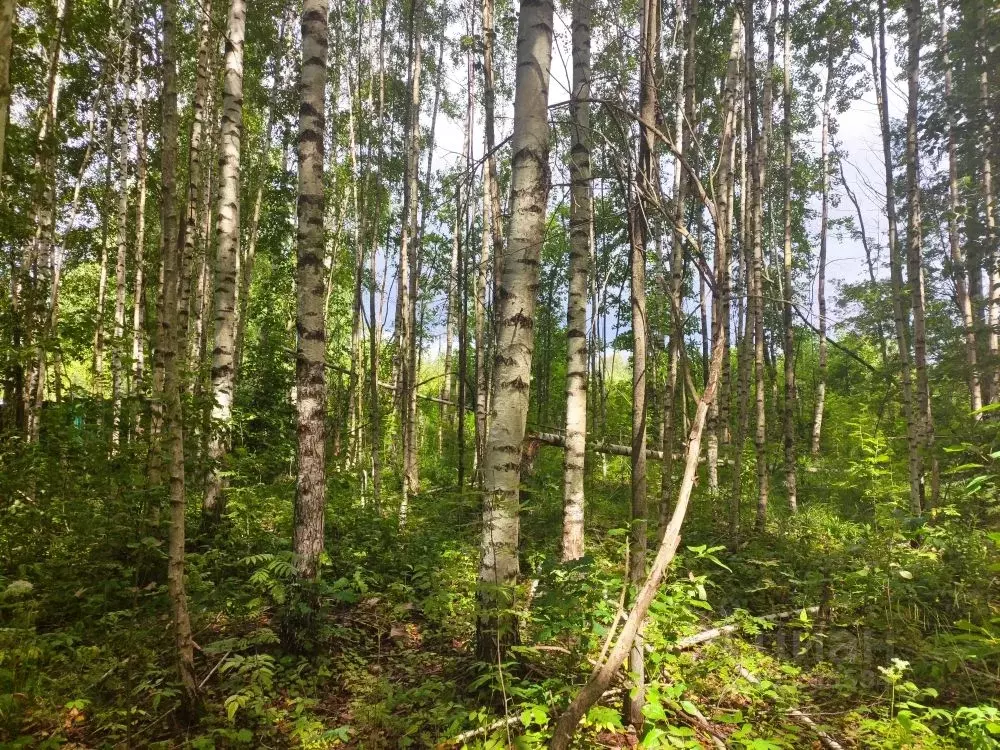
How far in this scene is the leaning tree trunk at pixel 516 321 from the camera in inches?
136

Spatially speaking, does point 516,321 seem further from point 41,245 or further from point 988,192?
point 988,192

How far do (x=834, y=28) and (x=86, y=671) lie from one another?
17433mm

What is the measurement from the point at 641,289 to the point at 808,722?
336 cm

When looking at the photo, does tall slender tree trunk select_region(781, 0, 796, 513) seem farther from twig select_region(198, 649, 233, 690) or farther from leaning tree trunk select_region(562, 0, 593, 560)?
twig select_region(198, 649, 233, 690)

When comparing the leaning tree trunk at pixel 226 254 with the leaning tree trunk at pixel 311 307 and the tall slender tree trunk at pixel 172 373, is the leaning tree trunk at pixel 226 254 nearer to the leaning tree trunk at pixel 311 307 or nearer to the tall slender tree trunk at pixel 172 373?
the tall slender tree trunk at pixel 172 373

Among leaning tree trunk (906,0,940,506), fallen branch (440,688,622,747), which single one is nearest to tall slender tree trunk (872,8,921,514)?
leaning tree trunk (906,0,940,506)

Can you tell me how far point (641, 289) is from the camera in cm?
348

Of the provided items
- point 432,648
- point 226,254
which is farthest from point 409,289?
point 432,648

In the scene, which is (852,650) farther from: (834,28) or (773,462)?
(834,28)

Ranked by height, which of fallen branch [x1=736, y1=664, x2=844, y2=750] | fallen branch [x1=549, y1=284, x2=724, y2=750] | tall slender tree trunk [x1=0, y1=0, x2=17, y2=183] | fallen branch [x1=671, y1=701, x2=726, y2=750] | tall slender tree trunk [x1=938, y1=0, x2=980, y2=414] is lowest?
fallen branch [x1=736, y1=664, x2=844, y2=750]

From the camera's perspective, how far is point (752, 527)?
31.3ft

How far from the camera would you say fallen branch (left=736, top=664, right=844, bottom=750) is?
333 centimetres

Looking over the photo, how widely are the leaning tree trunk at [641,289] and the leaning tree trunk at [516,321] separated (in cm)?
72

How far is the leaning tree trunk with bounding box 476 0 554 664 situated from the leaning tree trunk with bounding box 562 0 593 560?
2020mm
